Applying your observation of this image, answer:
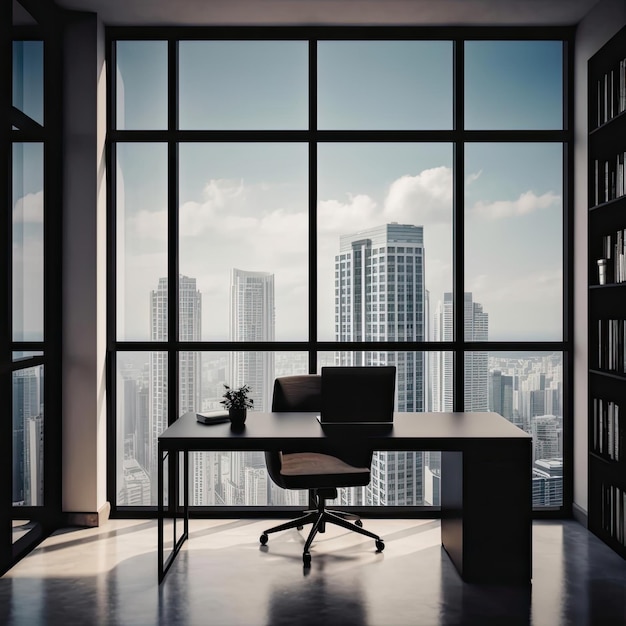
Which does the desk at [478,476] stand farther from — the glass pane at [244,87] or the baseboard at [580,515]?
the glass pane at [244,87]

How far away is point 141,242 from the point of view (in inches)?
168

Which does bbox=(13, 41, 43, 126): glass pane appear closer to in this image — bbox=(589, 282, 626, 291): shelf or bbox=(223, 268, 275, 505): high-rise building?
bbox=(223, 268, 275, 505): high-rise building

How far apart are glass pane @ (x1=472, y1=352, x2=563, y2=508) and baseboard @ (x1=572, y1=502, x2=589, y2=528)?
11 centimetres

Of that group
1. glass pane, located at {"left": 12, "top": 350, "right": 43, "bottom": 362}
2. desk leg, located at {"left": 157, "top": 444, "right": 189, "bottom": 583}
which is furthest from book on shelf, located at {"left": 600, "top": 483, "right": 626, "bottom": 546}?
glass pane, located at {"left": 12, "top": 350, "right": 43, "bottom": 362}

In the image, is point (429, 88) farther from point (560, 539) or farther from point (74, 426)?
point (74, 426)

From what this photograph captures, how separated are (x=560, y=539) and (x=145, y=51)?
4542 mm

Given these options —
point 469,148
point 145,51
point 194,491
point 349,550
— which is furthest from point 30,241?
point 469,148

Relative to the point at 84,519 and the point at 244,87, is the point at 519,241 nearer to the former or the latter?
the point at 244,87

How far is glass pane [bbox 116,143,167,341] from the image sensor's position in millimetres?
4254

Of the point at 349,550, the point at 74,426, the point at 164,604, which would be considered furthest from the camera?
the point at 74,426

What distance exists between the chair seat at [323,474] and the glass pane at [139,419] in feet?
3.96

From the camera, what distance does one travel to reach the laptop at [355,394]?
334 centimetres

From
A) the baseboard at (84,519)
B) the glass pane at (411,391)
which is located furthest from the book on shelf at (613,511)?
the baseboard at (84,519)

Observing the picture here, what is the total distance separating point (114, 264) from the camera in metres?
4.26
